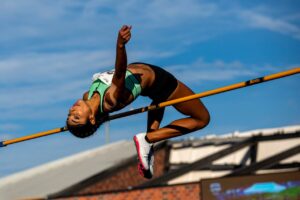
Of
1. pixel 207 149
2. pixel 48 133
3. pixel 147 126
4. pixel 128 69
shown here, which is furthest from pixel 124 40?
pixel 207 149

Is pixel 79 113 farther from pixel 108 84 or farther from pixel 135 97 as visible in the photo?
pixel 135 97

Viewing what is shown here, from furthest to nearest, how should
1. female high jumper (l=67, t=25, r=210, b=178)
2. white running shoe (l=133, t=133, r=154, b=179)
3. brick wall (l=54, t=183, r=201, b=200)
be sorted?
brick wall (l=54, t=183, r=201, b=200), white running shoe (l=133, t=133, r=154, b=179), female high jumper (l=67, t=25, r=210, b=178)

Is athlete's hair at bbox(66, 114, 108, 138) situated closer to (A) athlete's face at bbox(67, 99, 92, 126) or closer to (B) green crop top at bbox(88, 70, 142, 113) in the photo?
(A) athlete's face at bbox(67, 99, 92, 126)

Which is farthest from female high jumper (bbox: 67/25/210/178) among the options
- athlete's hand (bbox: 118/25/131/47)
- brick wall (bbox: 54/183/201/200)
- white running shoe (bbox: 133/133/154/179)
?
brick wall (bbox: 54/183/201/200)

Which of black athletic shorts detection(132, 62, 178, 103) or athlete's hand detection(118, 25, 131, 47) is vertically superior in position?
athlete's hand detection(118, 25, 131, 47)

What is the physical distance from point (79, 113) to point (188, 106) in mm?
1437

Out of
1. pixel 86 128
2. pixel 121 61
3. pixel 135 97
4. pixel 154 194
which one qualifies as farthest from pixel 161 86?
pixel 154 194

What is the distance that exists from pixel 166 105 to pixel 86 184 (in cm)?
1682

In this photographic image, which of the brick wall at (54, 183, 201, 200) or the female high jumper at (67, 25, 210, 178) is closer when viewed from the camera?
the female high jumper at (67, 25, 210, 178)

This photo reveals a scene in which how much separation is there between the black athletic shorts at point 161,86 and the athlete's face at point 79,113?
2.63 feet

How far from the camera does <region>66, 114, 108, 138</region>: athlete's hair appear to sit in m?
9.53

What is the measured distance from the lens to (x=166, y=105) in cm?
964

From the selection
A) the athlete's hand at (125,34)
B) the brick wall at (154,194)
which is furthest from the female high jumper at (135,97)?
the brick wall at (154,194)

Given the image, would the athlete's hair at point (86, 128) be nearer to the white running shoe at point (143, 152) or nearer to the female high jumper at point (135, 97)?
the female high jumper at point (135, 97)
